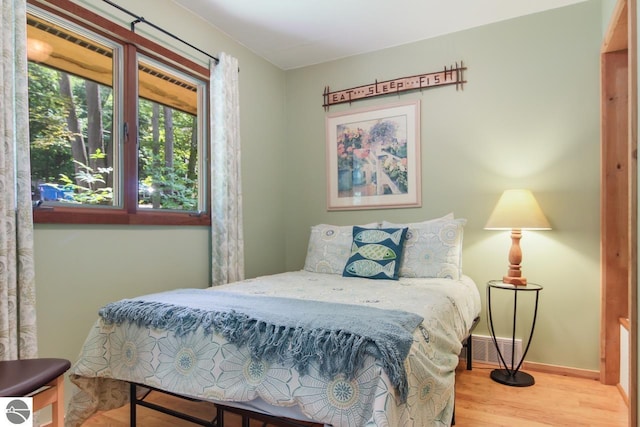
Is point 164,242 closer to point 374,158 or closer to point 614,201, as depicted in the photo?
point 374,158

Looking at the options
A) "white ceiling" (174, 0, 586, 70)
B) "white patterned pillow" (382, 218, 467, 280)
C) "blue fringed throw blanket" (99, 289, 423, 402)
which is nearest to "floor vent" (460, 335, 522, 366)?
"white patterned pillow" (382, 218, 467, 280)

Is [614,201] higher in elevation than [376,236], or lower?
higher

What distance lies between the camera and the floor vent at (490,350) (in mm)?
2703

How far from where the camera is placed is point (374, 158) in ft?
10.8

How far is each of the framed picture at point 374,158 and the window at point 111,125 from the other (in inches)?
46.3

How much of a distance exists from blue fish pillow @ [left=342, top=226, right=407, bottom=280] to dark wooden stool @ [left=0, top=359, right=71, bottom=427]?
5.67 feet

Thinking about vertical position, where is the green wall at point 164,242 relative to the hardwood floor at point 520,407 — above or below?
above

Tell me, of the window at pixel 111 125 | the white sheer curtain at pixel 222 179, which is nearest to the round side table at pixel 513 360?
the white sheer curtain at pixel 222 179

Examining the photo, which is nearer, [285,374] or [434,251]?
[285,374]

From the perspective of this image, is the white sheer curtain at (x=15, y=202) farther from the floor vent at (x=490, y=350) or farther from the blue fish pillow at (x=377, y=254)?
the floor vent at (x=490, y=350)

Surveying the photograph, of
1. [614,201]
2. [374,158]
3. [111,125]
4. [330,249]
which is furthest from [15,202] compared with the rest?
[614,201]

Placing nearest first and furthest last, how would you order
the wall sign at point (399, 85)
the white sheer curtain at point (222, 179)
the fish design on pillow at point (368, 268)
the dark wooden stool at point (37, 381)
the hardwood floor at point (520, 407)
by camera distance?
1. the dark wooden stool at point (37, 381)
2. the hardwood floor at point (520, 407)
3. the fish design on pillow at point (368, 268)
4. the white sheer curtain at point (222, 179)
5. the wall sign at point (399, 85)

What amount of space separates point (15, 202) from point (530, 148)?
309cm

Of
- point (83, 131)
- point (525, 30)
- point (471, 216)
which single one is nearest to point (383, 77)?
point (525, 30)
